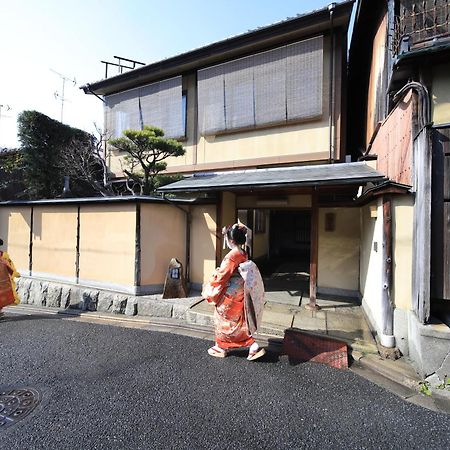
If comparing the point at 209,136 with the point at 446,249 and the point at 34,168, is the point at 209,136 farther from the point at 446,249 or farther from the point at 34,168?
the point at 446,249

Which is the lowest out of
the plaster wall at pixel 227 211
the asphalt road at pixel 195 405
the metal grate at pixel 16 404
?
the metal grate at pixel 16 404

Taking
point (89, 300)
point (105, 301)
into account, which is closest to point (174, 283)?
→ point (105, 301)

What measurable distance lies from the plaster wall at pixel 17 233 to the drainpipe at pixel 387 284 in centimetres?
1060

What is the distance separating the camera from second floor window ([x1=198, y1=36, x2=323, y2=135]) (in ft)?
A: 27.9

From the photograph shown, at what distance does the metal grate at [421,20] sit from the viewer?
4.22m

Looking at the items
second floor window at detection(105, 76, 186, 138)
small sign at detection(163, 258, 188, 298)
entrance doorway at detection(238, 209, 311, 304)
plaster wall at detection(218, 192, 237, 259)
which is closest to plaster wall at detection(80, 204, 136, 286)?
small sign at detection(163, 258, 188, 298)

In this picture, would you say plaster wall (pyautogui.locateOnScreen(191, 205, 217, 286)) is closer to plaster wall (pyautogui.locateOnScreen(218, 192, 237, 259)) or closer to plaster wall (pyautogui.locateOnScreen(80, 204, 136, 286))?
plaster wall (pyautogui.locateOnScreen(218, 192, 237, 259))

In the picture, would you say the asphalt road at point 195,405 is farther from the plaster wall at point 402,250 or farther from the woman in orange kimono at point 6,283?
the woman in orange kimono at point 6,283

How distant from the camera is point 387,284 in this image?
4133mm

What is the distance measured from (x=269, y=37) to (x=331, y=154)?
464cm

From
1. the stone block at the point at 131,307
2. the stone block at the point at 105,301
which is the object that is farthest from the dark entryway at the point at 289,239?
the stone block at the point at 105,301

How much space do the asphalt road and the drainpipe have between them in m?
0.95

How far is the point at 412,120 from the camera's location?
3898 mm

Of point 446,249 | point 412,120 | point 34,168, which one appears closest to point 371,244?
point 446,249
